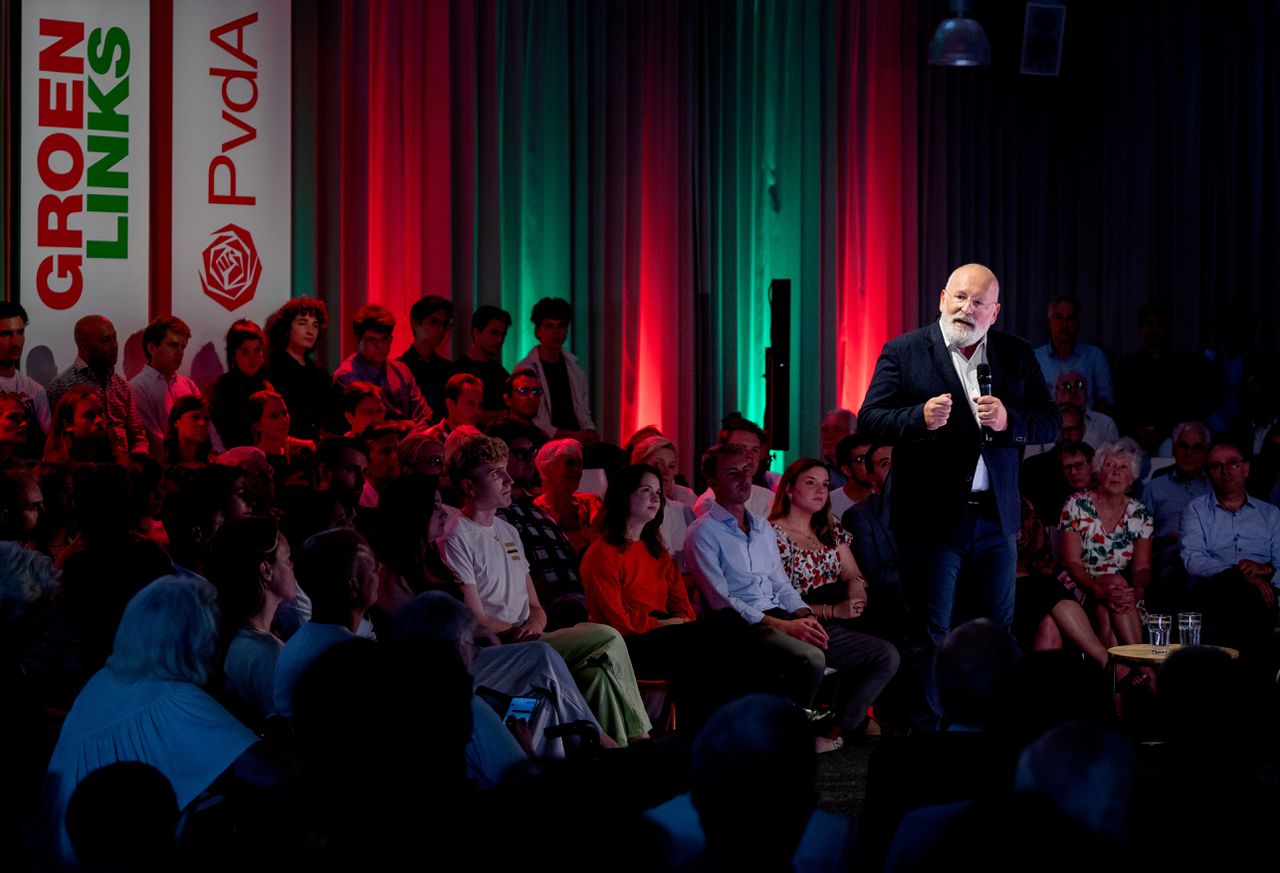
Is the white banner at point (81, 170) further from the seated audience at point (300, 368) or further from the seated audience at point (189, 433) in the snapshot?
the seated audience at point (189, 433)

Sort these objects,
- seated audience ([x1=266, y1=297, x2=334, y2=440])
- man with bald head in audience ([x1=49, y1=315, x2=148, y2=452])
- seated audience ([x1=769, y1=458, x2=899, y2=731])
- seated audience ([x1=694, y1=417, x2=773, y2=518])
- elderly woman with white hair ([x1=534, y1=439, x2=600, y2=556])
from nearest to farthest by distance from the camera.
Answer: seated audience ([x1=769, y1=458, x2=899, y2=731]) < elderly woman with white hair ([x1=534, y1=439, x2=600, y2=556]) < seated audience ([x1=694, y1=417, x2=773, y2=518]) < man with bald head in audience ([x1=49, y1=315, x2=148, y2=452]) < seated audience ([x1=266, y1=297, x2=334, y2=440])

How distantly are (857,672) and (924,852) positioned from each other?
355cm

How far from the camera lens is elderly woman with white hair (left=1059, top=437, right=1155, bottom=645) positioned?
6.23 m

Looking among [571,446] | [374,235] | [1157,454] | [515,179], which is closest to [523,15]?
[515,179]

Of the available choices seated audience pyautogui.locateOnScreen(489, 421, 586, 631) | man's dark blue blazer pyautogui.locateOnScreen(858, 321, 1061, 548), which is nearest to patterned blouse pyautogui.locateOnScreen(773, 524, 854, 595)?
seated audience pyautogui.locateOnScreen(489, 421, 586, 631)

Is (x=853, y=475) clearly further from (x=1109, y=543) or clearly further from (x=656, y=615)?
(x=656, y=615)

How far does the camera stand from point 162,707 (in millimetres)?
2773

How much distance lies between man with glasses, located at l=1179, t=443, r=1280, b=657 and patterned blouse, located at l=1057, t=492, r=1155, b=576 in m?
0.25

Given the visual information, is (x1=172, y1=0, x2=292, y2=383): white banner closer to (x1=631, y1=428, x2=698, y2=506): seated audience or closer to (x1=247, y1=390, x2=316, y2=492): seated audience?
(x1=247, y1=390, x2=316, y2=492): seated audience

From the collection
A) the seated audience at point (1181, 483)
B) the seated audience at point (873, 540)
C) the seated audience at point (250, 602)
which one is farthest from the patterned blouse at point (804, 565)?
the seated audience at point (250, 602)

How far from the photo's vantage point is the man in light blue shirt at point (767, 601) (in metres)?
5.10

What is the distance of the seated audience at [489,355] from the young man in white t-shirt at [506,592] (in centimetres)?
273

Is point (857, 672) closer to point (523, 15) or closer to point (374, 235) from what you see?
point (374, 235)

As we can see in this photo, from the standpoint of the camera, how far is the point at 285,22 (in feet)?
23.6
